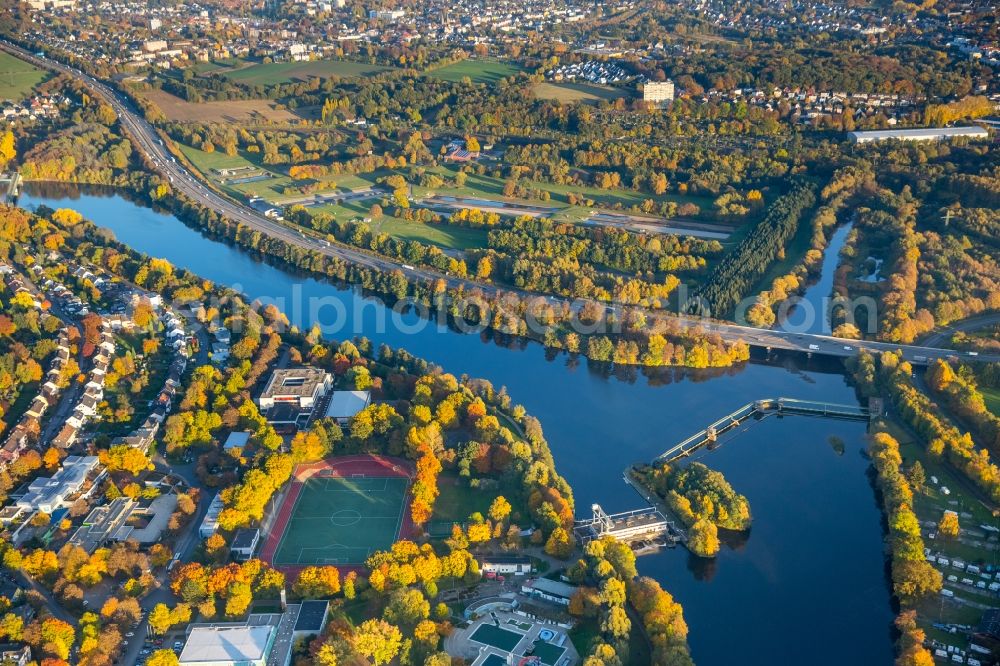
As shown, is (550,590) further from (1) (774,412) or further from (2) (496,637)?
(1) (774,412)

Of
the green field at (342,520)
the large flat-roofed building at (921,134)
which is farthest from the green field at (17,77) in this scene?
the large flat-roofed building at (921,134)

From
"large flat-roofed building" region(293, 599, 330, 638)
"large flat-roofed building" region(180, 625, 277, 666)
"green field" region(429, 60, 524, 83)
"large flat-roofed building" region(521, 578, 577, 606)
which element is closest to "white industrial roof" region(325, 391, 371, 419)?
"large flat-roofed building" region(293, 599, 330, 638)

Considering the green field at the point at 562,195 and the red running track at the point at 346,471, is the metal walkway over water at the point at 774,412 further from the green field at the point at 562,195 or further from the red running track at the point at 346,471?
the green field at the point at 562,195

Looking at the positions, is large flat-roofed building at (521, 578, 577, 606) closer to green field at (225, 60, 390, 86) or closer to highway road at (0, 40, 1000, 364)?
highway road at (0, 40, 1000, 364)

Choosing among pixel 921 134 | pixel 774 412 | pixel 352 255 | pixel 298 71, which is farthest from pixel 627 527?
pixel 298 71

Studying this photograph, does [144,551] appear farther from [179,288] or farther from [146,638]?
[179,288]

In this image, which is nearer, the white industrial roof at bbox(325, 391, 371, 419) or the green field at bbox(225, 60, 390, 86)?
the white industrial roof at bbox(325, 391, 371, 419)
